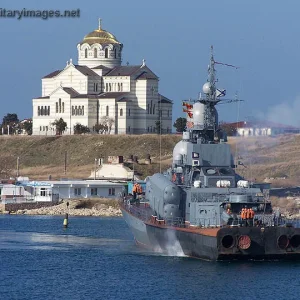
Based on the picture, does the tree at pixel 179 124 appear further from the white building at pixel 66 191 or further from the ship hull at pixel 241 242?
the ship hull at pixel 241 242

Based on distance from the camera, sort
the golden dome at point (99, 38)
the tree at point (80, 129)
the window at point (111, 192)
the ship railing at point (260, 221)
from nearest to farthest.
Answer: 1. the ship railing at point (260, 221)
2. the window at point (111, 192)
3. the tree at point (80, 129)
4. the golden dome at point (99, 38)

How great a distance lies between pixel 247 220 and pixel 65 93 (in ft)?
363

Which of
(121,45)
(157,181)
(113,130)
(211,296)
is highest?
(121,45)

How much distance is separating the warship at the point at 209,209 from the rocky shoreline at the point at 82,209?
112 ft

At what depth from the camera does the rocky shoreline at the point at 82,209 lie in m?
109

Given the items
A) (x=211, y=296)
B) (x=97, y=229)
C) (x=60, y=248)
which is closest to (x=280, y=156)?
(x=97, y=229)

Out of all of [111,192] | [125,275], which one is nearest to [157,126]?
[111,192]

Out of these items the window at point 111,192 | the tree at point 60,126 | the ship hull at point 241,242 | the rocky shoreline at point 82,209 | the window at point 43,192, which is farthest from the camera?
the tree at point 60,126

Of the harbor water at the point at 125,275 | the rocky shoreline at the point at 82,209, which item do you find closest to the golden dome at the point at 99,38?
the rocky shoreline at the point at 82,209

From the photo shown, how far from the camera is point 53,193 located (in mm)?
116812

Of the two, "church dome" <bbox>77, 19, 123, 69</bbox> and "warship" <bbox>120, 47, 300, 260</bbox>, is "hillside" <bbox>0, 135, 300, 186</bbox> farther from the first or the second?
"warship" <bbox>120, 47, 300, 260</bbox>

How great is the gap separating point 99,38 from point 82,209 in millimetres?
64542

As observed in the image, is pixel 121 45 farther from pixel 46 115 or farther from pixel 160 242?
pixel 160 242

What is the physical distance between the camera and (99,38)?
173 meters
